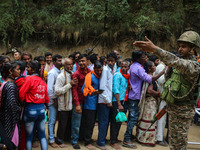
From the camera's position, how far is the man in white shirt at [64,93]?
4359mm

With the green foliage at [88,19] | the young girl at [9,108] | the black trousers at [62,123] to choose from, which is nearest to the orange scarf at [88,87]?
the black trousers at [62,123]

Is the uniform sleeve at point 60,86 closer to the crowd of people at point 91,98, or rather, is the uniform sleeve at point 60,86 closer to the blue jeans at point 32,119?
the crowd of people at point 91,98

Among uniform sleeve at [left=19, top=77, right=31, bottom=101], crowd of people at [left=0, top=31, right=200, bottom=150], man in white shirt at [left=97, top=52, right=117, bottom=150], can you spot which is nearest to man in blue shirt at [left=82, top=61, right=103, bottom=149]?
crowd of people at [left=0, top=31, right=200, bottom=150]

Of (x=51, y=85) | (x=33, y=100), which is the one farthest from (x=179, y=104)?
(x=51, y=85)

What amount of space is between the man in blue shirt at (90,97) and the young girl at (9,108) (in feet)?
4.69

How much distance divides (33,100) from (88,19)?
26.9 feet

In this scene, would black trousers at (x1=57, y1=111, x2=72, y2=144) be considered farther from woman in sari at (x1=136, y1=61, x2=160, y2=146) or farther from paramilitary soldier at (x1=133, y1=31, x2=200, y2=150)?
paramilitary soldier at (x1=133, y1=31, x2=200, y2=150)

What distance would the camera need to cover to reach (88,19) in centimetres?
1105

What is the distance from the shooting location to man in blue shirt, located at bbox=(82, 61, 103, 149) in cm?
431

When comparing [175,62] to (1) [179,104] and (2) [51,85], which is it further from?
(2) [51,85]

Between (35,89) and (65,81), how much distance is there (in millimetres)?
931

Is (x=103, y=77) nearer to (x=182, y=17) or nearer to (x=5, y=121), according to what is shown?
(x=5, y=121)

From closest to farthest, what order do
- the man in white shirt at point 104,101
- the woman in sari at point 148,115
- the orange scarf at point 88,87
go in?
the orange scarf at point 88,87
the man in white shirt at point 104,101
the woman in sari at point 148,115

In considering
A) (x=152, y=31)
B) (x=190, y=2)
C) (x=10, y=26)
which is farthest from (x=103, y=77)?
(x=190, y=2)
